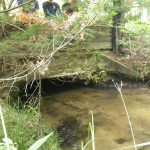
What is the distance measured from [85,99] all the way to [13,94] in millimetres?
2192

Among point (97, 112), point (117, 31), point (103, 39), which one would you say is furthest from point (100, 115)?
point (117, 31)

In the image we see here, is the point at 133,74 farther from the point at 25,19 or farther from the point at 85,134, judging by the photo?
the point at 25,19

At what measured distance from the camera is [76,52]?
4953 millimetres

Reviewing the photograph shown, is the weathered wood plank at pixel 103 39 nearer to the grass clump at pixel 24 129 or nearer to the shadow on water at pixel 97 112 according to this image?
the shadow on water at pixel 97 112

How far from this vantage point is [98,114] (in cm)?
582

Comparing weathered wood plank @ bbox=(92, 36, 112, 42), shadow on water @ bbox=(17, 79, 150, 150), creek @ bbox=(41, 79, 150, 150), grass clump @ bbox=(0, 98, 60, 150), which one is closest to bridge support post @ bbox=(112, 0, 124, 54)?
weathered wood plank @ bbox=(92, 36, 112, 42)

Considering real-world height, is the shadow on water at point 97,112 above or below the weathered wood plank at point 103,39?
below

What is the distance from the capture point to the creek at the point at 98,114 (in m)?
4.60

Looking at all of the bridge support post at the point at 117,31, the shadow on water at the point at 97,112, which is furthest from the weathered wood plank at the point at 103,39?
the shadow on water at the point at 97,112

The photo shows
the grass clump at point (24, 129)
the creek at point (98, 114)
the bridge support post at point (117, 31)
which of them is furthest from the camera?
the bridge support post at point (117, 31)

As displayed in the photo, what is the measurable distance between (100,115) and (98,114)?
2.9 inches

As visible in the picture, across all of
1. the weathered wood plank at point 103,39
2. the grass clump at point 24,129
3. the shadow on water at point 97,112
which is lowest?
the shadow on water at point 97,112

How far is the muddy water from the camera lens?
4.61 metres

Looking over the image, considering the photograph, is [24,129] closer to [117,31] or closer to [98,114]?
[98,114]
